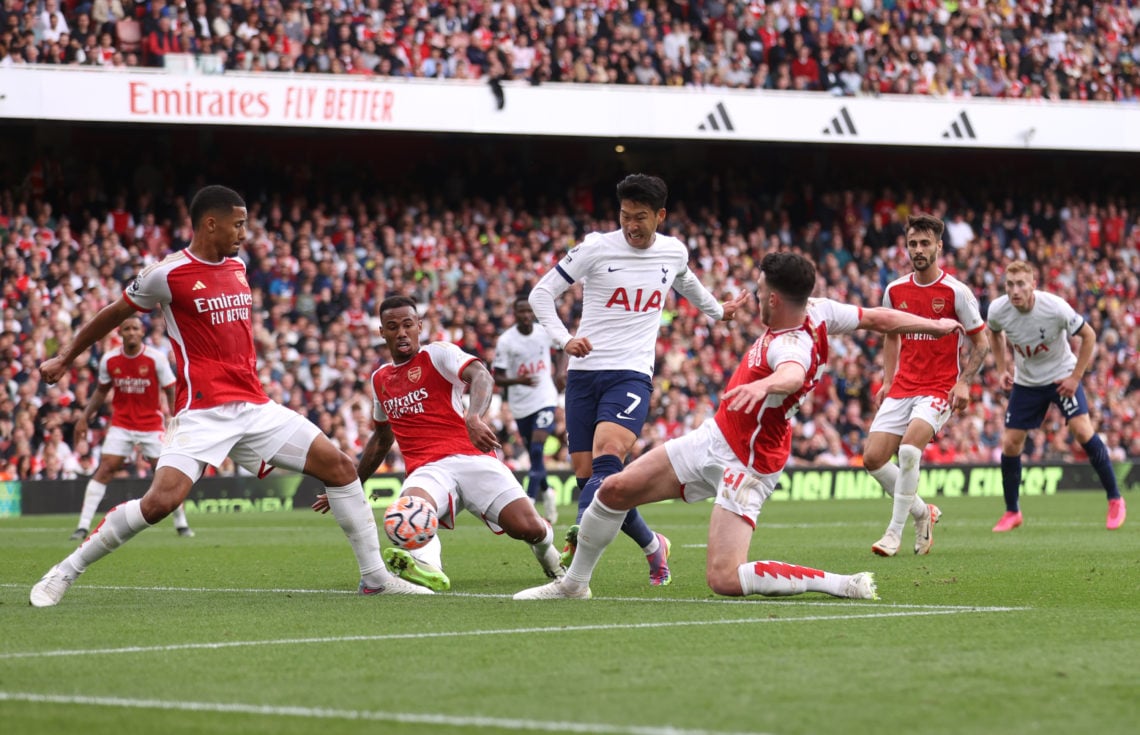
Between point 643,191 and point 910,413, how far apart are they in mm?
4021

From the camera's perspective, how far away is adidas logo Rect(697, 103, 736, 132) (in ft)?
94.1

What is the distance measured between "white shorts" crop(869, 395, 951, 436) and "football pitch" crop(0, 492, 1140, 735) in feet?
4.90

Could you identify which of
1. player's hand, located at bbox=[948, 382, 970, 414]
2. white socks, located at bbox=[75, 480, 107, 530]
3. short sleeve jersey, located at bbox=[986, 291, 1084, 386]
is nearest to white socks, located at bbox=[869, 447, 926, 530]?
player's hand, located at bbox=[948, 382, 970, 414]

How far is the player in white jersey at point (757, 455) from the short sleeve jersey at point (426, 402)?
6.14ft

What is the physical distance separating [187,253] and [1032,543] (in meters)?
7.75

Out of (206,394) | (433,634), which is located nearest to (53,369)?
(206,394)

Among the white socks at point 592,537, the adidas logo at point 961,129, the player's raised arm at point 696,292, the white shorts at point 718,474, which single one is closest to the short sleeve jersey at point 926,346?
the player's raised arm at point 696,292

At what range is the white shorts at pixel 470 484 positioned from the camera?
991 centimetres

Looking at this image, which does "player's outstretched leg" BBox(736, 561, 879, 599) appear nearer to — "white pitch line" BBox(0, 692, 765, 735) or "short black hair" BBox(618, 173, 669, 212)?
"short black hair" BBox(618, 173, 669, 212)

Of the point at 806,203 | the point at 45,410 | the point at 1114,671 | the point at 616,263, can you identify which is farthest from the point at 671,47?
the point at 1114,671

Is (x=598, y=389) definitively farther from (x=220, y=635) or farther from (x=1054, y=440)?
(x=1054, y=440)

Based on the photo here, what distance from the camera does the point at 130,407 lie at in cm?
1723

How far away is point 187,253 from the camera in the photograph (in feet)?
29.3

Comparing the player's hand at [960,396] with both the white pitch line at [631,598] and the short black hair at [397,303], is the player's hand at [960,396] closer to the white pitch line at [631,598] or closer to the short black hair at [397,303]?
the white pitch line at [631,598]
